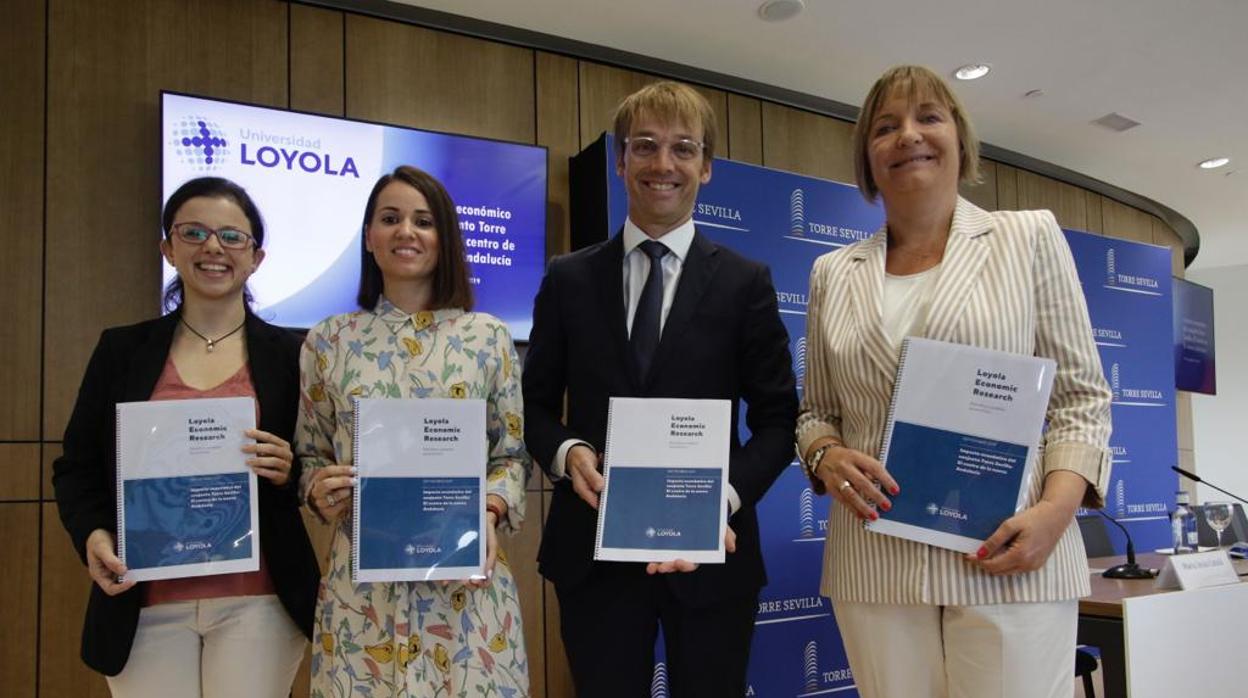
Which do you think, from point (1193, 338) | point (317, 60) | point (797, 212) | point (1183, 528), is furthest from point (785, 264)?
point (1193, 338)

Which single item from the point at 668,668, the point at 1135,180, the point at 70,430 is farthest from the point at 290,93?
the point at 1135,180

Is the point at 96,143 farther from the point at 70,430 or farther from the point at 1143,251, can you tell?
the point at 1143,251

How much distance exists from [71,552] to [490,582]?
8.27 ft

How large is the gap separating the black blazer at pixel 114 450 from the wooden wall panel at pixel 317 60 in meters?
2.37

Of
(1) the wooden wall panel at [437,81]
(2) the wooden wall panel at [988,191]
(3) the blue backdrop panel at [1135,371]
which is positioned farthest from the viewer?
(2) the wooden wall panel at [988,191]

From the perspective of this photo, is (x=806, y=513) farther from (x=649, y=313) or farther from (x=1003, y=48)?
(x=649, y=313)

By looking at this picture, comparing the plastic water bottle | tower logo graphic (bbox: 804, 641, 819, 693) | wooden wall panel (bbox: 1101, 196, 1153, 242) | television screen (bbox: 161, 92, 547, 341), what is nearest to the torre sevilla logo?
television screen (bbox: 161, 92, 547, 341)

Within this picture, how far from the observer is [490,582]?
1649mm

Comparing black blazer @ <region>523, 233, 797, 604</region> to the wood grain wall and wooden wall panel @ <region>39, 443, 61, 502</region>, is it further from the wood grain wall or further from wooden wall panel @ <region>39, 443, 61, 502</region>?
wooden wall panel @ <region>39, 443, 61, 502</region>

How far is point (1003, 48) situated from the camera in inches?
188

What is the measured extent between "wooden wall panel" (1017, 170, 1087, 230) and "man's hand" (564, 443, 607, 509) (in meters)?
6.11

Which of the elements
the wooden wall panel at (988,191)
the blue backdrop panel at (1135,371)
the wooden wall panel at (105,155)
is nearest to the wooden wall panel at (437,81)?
the wooden wall panel at (105,155)

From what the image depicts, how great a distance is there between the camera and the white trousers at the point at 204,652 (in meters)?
1.62

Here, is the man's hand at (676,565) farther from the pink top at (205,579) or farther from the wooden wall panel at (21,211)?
the wooden wall panel at (21,211)
